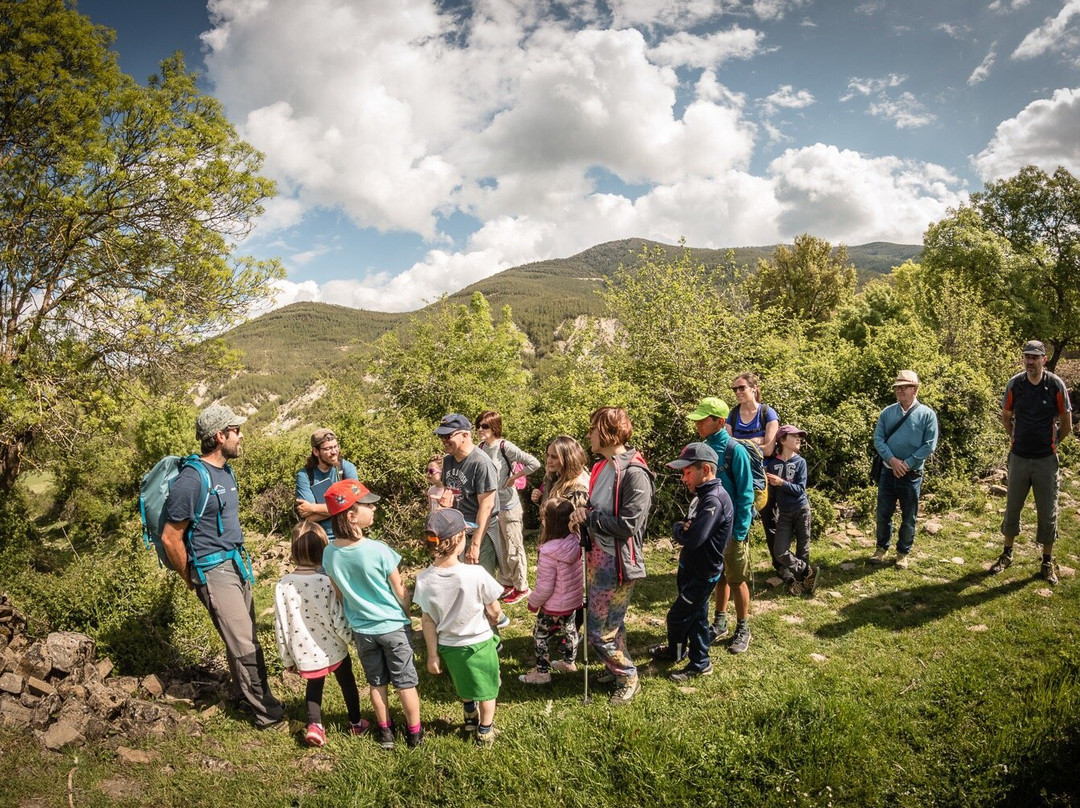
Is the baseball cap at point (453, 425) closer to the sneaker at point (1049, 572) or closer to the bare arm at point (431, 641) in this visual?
the bare arm at point (431, 641)

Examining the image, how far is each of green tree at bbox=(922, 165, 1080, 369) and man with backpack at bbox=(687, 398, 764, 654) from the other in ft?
103

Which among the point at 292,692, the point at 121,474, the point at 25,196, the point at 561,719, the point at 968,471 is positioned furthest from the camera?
the point at 121,474

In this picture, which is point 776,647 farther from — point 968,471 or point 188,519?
point 968,471

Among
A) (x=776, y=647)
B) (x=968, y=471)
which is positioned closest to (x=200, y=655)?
(x=776, y=647)

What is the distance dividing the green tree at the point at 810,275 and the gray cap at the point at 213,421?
47313 mm

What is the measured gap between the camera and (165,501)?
4.18 meters

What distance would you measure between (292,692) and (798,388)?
381 inches

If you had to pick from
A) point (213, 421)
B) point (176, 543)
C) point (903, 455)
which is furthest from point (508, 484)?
point (903, 455)

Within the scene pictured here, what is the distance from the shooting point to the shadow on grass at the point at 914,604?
541 cm

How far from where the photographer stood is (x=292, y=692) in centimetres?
493

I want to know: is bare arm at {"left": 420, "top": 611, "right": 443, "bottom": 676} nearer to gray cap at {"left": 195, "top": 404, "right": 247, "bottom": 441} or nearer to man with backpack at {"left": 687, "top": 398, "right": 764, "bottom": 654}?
gray cap at {"left": 195, "top": 404, "right": 247, "bottom": 441}

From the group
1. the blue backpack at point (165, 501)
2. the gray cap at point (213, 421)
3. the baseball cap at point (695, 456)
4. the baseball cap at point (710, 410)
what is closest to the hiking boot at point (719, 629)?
the baseball cap at point (695, 456)

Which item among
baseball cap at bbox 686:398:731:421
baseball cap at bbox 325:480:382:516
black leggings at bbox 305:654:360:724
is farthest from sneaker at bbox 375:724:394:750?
baseball cap at bbox 686:398:731:421

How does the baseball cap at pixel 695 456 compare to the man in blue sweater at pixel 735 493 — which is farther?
the man in blue sweater at pixel 735 493
